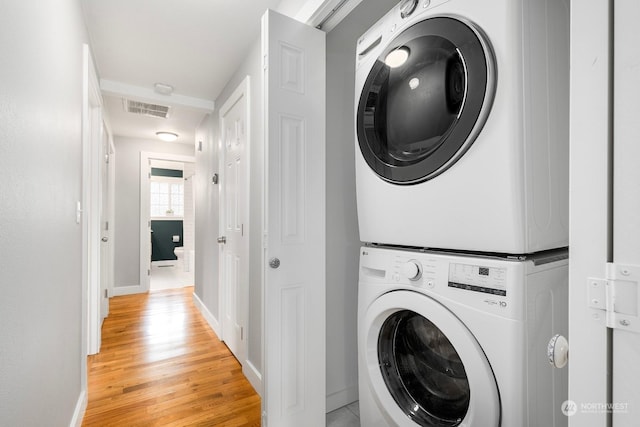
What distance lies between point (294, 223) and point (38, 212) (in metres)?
0.95

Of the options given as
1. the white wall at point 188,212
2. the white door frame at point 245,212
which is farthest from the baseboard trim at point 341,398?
the white wall at point 188,212

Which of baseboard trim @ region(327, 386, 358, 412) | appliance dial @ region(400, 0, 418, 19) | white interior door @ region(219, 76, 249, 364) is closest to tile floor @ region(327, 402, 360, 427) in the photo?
baseboard trim @ region(327, 386, 358, 412)

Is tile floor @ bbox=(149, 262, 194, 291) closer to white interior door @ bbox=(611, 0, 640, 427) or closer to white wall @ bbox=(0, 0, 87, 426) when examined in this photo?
white wall @ bbox=(0, 0, 87, 426)

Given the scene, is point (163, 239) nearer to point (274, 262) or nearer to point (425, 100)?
point (274, 262)

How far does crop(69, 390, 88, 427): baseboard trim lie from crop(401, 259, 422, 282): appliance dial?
5.99 feet

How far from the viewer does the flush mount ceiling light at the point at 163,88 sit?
2801 millimetres

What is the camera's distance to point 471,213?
895mm

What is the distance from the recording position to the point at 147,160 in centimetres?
470

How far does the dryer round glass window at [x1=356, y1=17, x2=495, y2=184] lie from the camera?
34.4 inches

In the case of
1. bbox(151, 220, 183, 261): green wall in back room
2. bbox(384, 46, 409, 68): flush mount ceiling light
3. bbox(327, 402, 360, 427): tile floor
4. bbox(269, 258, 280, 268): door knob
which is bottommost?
bbox(327, 402, 360, 427): tile floor

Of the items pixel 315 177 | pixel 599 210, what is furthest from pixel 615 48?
pixel 315 177

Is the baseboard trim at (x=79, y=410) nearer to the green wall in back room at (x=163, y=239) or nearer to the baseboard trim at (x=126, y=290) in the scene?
the baseboard trim at (x=126, y=290)

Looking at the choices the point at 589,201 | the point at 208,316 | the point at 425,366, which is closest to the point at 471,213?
the point at 589,201

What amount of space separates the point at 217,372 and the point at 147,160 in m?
3.74
